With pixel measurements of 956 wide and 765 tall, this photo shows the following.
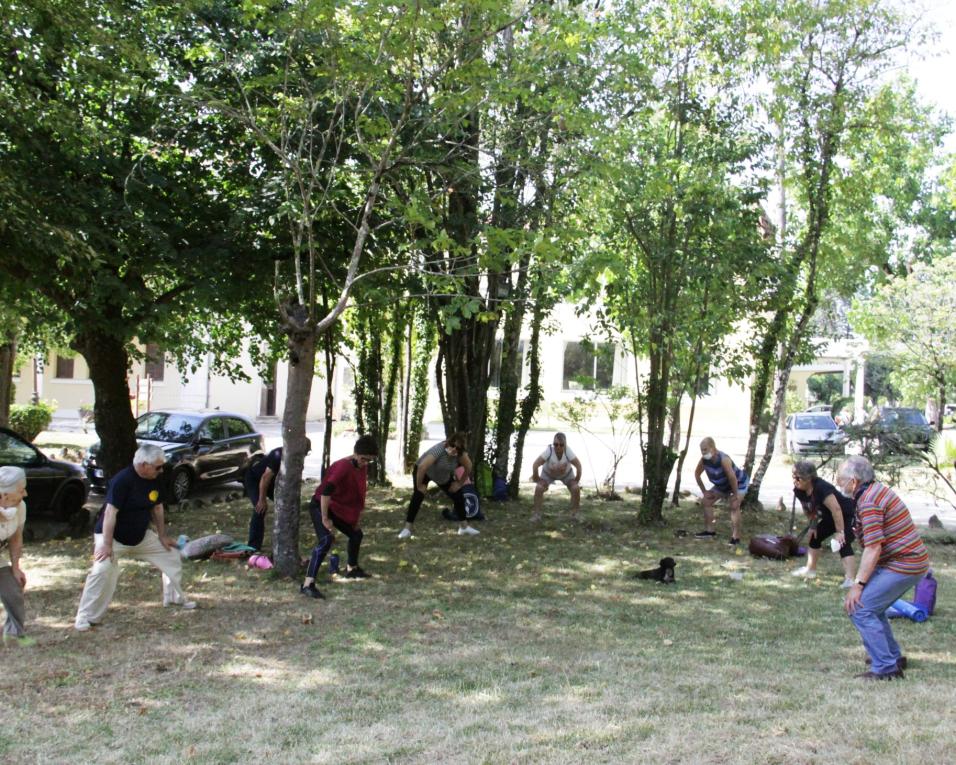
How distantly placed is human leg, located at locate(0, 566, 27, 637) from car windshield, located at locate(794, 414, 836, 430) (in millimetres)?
26790

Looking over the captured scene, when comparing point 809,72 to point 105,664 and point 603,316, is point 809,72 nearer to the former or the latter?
point 603,316

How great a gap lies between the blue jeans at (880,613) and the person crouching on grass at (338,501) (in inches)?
168

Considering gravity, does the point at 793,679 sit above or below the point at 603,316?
below

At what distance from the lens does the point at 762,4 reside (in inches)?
525

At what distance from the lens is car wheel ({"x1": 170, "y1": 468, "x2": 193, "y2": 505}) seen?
15.4 meters

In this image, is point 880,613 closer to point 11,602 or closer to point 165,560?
point 165,560

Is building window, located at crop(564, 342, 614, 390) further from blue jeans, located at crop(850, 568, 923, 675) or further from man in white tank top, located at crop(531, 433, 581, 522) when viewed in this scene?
blue jeans, located at crop(850, 568, 923, 675)

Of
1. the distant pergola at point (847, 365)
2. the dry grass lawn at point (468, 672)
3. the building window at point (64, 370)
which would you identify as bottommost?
the dry grass lawn at point (468, 672)

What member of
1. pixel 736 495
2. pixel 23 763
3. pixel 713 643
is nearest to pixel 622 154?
pixel 736 495

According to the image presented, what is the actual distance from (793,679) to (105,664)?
4.57 meters

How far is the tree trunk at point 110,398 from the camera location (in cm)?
1334

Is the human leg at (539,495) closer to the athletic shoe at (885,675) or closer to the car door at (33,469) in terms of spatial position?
the car door at (33,469)

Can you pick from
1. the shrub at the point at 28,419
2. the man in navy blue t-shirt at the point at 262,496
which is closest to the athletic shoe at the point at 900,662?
the man in navy blue t-shirt at the point at 262,496

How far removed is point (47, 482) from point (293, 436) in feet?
16.7
